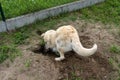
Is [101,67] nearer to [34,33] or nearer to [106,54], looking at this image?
[106,54]

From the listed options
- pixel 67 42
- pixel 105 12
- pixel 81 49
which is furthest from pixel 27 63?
pixel 105 12

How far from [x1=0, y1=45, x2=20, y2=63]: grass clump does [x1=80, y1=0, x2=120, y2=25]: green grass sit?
2359 mm

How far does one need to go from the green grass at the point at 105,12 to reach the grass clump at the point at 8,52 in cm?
236

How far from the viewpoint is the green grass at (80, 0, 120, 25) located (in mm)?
7309

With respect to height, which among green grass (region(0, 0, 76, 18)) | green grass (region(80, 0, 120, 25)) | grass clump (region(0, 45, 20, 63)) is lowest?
green grass (region(80, 0, 120, 25))

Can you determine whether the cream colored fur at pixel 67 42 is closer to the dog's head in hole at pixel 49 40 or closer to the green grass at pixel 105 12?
the dog's head in hole at pixel 49 40

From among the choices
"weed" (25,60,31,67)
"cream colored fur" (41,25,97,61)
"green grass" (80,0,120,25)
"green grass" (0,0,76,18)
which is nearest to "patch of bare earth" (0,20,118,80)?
"weed" (25,60,31,67)

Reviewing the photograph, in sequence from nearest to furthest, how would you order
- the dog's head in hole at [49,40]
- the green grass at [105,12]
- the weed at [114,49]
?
the dog's head in hole at [49,40] → the weed at [114,49] → the green grass at [105,12]

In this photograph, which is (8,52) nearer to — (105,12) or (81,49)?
(81,49)

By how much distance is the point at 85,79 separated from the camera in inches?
204

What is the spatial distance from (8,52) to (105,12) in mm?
3180

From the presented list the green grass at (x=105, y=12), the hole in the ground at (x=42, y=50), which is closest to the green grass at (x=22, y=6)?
the green grass at (x=105, y=12)

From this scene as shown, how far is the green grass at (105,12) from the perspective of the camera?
7.31 m

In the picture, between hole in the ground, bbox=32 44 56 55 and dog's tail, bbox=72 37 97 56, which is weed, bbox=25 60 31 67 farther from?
dog's tail, bbox=72 37 97 56
